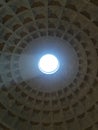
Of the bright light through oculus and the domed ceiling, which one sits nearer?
the domed ceiling

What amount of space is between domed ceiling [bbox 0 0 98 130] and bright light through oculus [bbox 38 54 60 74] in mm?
353

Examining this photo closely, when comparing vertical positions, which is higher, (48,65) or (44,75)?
(48,65)

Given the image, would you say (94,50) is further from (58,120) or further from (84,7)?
(58,120)

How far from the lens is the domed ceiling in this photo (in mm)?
26406

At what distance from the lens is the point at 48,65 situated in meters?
30.7

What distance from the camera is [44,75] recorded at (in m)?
29.8

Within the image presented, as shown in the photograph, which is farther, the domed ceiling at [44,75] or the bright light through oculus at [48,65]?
the bright light through oculus at [48,65]

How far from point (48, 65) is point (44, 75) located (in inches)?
45.6

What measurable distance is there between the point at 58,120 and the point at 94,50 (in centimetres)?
596

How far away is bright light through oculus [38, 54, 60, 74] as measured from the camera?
2961 centimetres

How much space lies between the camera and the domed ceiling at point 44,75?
26.4m

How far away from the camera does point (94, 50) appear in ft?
92.3

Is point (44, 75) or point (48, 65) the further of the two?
point (48, 65)

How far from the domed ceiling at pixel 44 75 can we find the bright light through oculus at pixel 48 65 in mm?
353
